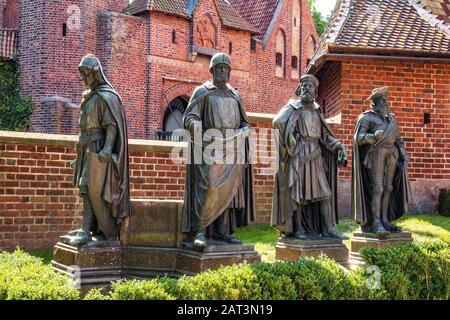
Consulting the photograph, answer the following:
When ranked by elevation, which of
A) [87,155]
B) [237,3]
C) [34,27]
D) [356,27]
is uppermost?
[237,3]

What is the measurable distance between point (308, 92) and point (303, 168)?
3.32ft

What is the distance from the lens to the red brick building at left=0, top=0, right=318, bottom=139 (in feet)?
74.4

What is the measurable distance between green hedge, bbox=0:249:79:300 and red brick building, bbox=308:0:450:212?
10.2m

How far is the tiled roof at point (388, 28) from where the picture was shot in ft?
49.8

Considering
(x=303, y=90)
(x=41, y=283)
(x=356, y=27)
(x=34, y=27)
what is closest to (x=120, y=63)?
(x=34, y=27)

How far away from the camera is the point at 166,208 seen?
24.8ft

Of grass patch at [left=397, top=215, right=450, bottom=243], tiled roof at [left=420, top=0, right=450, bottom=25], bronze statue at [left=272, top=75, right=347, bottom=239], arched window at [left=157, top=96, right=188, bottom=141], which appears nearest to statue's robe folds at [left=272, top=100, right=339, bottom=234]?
bronze statue at [left=272, top=75, right=347, bottom=239]

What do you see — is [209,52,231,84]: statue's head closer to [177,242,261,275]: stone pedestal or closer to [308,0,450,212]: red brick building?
[177,242,261,275]: stone pedestal

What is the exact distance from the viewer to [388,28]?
16031 millimetres

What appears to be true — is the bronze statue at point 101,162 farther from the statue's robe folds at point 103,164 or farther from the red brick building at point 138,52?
the red brick building at point 138,52

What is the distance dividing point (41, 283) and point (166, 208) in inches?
97.4

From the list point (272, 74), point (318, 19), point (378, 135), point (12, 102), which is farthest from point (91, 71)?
point (318, 19)
